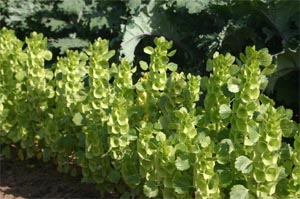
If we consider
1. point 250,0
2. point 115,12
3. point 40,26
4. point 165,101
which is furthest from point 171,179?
point 40,26

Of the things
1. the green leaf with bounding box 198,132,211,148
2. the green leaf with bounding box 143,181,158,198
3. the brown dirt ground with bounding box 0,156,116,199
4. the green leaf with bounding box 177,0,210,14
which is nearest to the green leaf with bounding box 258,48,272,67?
the green leaf with bounding box 198,132,211,148

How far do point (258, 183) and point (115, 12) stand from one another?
3.23 meters

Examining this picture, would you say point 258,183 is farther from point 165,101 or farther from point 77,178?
point 77,178

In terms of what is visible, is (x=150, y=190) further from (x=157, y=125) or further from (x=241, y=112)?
(x=241, y=112)

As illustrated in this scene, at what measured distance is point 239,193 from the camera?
9.36 ft

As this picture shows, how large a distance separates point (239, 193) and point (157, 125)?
24.4 inches

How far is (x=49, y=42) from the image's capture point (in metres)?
5.97

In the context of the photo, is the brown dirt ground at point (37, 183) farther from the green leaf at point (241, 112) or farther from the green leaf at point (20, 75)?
the green leaf at point (241, 112)

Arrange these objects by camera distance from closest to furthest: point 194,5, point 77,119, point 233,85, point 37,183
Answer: point 233,85
point 77,119
point 37,183
point 194,5

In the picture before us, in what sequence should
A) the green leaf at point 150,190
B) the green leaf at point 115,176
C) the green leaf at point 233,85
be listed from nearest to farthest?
the green leaf at point 233,85 → the green leaf at point 150,190 → the green leaf at point 115,176

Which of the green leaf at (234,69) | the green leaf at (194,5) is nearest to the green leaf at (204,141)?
the green leaf at (234,69)

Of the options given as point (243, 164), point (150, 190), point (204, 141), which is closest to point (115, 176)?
point (150, 190)

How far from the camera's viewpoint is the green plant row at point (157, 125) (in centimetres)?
287

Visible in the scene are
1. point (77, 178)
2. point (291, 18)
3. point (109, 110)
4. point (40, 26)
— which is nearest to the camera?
point (109, 110)
